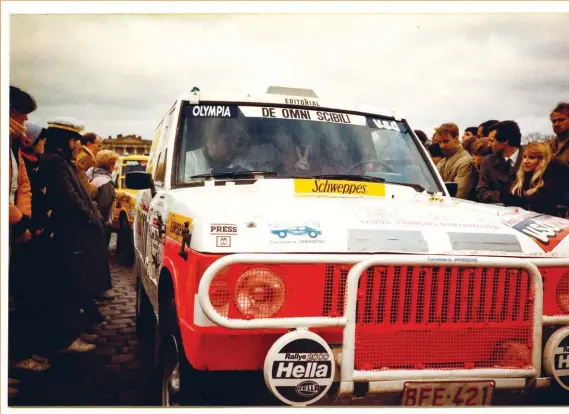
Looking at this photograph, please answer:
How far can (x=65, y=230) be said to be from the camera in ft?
15.0

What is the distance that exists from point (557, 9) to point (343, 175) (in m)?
2.23

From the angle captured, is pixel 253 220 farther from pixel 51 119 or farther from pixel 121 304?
pixel 121 304

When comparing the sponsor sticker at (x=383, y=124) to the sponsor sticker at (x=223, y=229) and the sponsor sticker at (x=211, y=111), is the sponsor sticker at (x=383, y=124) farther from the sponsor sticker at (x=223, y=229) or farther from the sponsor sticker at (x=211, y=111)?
the sponsor sticker at (x=223, y=229)

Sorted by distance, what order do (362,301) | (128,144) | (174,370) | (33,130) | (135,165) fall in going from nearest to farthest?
1. (362,301)
2. (174,370)
3. (33,130)
4. (128,144)
5. (135,165)

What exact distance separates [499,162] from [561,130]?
73 cm

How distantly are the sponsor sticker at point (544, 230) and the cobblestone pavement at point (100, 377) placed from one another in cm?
264

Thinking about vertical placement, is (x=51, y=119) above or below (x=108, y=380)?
above

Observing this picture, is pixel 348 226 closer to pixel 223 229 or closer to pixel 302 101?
pixel 223 229

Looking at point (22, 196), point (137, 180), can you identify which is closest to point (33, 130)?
point (22, 196)

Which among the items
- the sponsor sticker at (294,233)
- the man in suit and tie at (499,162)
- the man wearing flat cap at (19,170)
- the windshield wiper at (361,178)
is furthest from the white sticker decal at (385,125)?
the man wearing flat cap at (19,170)

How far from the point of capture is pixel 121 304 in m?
6.38

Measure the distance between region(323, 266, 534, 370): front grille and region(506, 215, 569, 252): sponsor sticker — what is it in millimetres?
266

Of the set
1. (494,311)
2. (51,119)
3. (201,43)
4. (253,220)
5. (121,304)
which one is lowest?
(121,304)

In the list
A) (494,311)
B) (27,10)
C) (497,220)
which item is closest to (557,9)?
(497,220)
